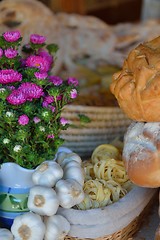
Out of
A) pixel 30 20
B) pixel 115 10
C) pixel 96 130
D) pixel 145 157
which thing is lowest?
pixel 115 10

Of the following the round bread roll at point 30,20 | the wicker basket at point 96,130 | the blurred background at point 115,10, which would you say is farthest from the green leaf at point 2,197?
the blurred background at point 115,10

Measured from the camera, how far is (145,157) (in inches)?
36.8

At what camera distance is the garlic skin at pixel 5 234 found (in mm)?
941

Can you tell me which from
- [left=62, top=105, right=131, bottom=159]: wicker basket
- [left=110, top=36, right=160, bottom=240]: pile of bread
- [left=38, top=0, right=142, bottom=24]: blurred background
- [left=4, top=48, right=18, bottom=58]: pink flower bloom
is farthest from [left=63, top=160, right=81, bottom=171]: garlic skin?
[left=38, top=0, right=142, bottom=24]: blurred background

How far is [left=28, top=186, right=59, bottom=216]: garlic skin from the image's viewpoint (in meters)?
0.94

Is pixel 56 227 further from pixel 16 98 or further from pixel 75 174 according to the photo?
pixel 16 98

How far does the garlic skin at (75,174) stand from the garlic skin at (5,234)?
0.51ft

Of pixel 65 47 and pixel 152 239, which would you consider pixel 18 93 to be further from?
pixel 65 47

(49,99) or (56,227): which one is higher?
(49,99)

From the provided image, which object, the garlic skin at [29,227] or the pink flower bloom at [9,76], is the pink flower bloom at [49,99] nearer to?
the pink flower bloom at [9,76]


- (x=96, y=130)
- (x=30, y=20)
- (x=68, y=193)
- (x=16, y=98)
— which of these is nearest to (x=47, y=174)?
(x=68, y=193)

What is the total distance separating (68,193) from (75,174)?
0.06 meters

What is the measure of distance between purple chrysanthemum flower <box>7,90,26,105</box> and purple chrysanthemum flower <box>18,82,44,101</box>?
12mm

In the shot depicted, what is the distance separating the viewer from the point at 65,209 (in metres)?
0.99
